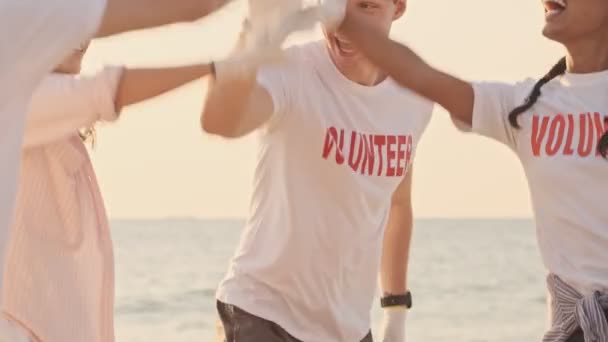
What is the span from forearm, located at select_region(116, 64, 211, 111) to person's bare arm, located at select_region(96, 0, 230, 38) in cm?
77

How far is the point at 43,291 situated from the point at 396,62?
1018 mm

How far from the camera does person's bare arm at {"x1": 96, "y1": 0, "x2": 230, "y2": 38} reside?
302 cm

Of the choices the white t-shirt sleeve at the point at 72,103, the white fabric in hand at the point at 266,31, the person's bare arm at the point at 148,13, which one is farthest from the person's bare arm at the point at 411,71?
the person's bare arm at the point at 148,13

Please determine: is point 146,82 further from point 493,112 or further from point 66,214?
point 493,112

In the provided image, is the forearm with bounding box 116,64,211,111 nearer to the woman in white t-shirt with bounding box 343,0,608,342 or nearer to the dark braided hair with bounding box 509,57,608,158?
the woman in white t-shirt with bounding box 343,0,608,342

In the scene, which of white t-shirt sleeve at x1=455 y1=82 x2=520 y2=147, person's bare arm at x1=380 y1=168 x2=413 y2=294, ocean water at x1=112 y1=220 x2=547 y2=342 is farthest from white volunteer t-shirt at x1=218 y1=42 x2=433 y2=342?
ocean water at x1=112 y1=220 x2=547 y2=342

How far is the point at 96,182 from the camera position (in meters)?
4.11

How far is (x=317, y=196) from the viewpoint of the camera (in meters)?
4.68

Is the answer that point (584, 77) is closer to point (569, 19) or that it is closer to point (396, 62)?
point (569, 19)

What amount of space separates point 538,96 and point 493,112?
12 centimetres

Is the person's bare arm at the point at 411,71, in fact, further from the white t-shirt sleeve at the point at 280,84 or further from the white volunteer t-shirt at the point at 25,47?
the white volunteer t-shirt at the point at 25,47

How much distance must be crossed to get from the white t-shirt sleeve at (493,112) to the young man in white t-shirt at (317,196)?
487 millimetres

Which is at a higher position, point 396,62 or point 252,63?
point 252,63

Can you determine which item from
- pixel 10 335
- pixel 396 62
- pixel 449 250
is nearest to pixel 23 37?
pixel 10 335
